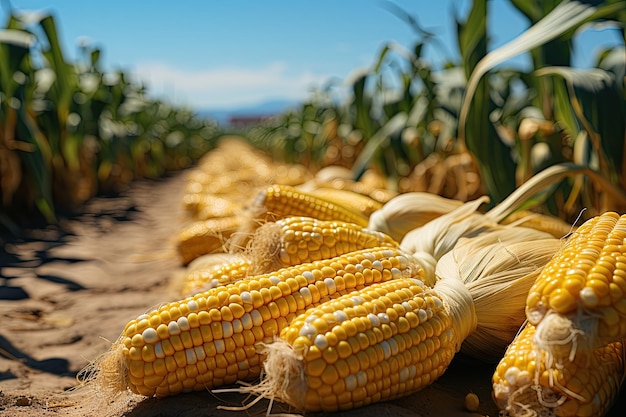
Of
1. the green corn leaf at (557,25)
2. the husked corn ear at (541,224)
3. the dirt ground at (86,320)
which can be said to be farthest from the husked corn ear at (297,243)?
the green corn leaf at (557,25)

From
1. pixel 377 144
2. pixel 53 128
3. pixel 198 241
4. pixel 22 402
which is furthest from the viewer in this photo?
pixel 53 128

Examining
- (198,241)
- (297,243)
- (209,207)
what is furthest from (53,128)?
(297,243)

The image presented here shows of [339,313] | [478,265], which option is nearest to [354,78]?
[478,265]

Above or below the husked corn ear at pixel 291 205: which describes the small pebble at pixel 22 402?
below

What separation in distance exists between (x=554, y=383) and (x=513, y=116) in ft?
13.3

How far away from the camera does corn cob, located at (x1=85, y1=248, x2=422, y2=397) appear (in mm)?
1472

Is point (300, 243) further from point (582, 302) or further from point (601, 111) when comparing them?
point (601, 111)

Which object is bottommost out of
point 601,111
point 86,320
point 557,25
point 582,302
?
point 86,320

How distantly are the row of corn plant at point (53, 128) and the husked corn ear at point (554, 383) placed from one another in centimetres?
477

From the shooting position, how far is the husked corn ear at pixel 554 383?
1.26 meters

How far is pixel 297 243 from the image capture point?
1875 millimetres

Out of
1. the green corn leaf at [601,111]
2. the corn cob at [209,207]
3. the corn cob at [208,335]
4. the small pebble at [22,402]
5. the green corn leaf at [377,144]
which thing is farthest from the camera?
the green corn leaf at [377,144]

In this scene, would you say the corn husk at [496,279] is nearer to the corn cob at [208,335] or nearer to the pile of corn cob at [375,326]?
the pile of corn cob at [375,326]

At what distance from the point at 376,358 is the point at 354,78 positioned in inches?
170
